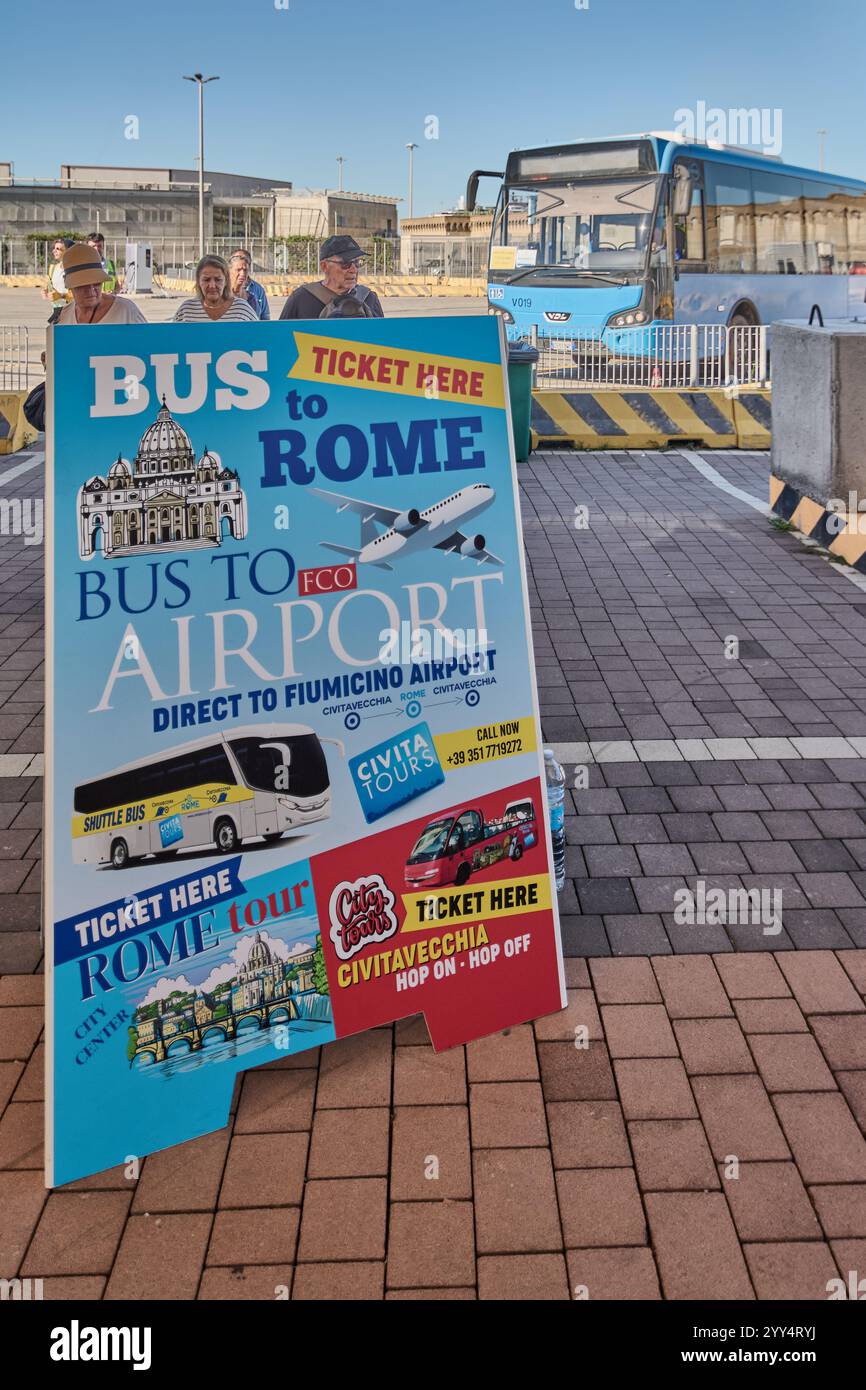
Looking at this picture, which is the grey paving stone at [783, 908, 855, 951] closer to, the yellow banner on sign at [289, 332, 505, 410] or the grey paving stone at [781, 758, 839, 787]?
the grey paving stone at [781, 758, 839, 787]

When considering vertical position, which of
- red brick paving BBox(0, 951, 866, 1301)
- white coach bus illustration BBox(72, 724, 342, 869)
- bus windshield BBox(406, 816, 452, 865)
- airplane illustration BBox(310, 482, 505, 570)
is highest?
airplane illustration BBox(310, 482, 505, 570)

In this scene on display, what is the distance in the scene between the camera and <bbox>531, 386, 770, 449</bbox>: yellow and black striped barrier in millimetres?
14492

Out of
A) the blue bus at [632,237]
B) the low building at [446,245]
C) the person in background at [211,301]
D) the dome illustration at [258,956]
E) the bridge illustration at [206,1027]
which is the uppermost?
the low building at [446,245]

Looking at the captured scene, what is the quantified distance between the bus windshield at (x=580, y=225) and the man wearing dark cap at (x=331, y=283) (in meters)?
11.4

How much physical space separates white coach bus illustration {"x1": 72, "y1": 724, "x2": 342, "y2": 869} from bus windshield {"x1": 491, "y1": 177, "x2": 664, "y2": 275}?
16.4 m

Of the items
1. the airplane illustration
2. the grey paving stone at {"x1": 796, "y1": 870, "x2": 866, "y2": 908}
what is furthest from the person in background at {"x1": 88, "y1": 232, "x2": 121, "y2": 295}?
the grey paving stone at {"x1": 796, "y1": 870, "x2": 866, "y2": 908}

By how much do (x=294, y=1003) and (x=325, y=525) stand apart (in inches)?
50.6

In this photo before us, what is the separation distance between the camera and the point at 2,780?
543 cm

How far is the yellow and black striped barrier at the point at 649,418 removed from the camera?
47.5ft

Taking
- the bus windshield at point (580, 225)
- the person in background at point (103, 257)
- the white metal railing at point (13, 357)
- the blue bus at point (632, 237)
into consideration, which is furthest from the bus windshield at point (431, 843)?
the bus windshield at point (580, 225)

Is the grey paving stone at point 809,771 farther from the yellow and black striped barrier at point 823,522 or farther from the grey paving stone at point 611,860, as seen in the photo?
→ the yellow and black striped barrier at point 823,522

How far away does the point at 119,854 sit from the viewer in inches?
124
